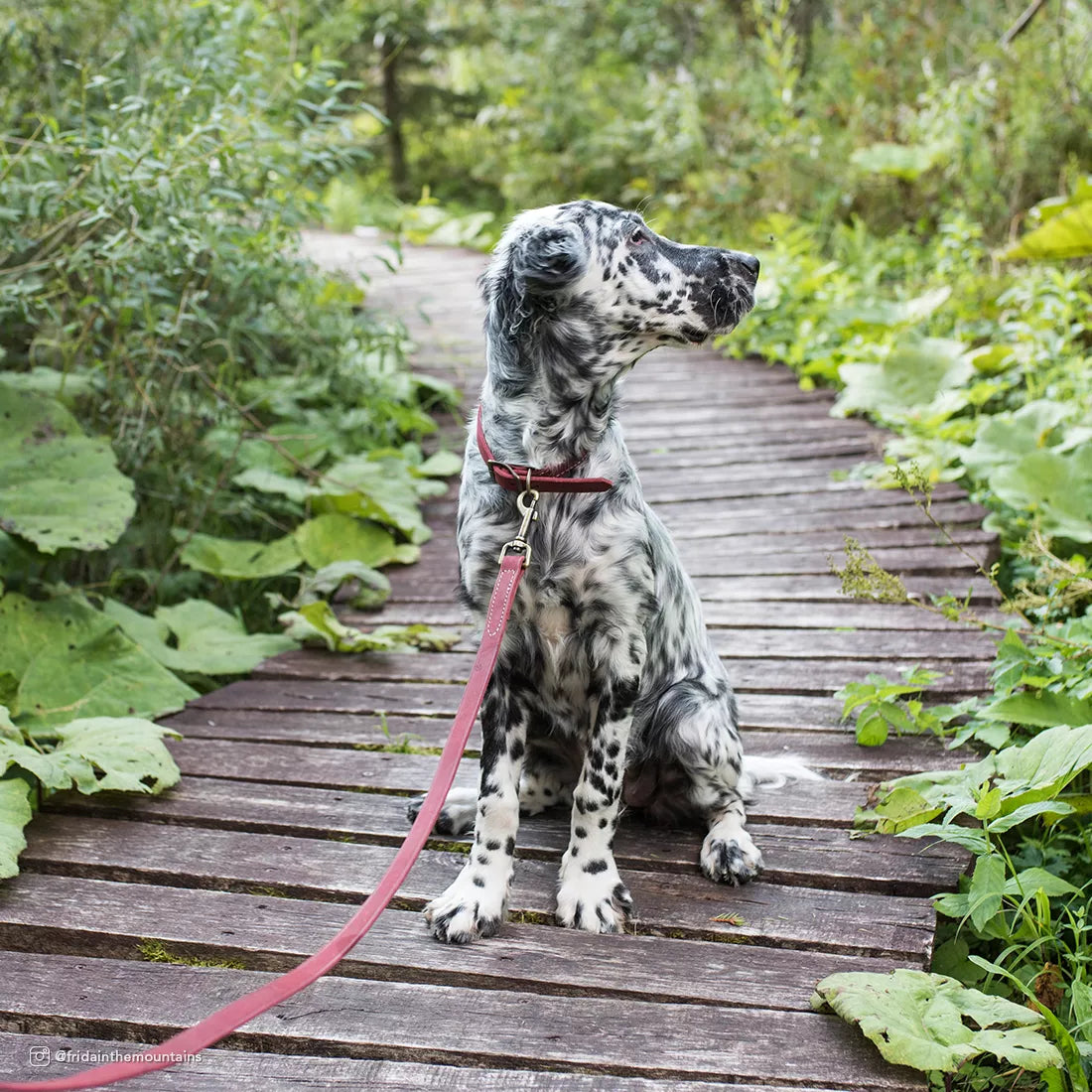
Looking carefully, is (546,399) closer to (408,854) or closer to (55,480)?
(408,854)

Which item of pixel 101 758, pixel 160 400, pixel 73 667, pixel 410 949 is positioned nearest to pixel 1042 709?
pixel 410 949

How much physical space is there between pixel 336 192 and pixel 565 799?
1052 cm

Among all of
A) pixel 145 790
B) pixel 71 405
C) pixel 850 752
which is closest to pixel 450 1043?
pixel 145 790

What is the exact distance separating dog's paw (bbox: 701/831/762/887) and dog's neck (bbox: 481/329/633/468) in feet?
3.03

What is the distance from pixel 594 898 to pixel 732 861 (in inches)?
13.3

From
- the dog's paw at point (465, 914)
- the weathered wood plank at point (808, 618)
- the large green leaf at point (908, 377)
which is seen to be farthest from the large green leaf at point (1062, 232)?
the dog's paw at point (465, 914)

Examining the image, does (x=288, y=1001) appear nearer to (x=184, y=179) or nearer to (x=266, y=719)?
(x=266, y=719)

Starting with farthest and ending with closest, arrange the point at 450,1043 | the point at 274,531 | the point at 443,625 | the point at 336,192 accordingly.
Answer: the point at 336,192 → the point at 274,531 → the point at 443,625 → the point at 450,1043

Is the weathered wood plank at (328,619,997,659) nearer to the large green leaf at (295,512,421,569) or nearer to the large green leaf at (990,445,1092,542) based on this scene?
the large green leaf at (990,445,1092,542)

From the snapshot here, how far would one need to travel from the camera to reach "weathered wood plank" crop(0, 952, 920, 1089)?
184 cm

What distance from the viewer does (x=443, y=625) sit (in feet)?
13.4

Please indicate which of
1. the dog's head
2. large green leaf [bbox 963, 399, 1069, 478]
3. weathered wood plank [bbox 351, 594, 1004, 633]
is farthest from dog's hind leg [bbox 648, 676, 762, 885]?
large green leaf [bbox 963, 399, 1069, 478]

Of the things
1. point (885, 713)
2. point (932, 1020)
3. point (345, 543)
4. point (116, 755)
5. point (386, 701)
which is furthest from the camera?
point (345, 543)

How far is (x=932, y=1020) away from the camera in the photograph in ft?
6.05
